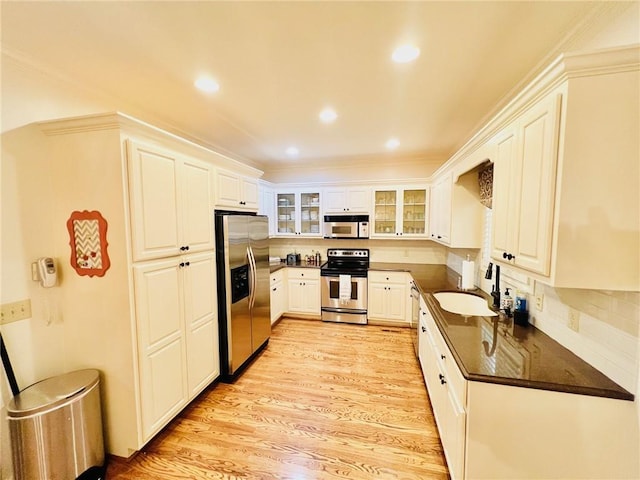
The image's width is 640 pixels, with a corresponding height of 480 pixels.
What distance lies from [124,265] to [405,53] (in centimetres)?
228

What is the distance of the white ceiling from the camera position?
1.32 metres

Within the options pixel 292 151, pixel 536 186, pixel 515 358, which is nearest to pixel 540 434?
pixel 515 358

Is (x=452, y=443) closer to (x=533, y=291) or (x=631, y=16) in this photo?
(x=533, y=291)

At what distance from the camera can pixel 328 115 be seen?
262cm

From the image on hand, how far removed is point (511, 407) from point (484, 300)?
1.40 metres

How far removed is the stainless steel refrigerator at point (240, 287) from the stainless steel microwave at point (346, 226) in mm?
1431

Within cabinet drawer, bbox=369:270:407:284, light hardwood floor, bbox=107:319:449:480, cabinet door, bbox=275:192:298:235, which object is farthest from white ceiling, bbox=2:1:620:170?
light hardwood floor, bbox=107:319:449:480

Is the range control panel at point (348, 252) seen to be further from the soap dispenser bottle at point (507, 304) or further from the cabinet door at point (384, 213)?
the soap dispenser bottle at point (507, 304)

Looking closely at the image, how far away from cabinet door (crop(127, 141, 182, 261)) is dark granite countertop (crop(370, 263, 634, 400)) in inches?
82.4

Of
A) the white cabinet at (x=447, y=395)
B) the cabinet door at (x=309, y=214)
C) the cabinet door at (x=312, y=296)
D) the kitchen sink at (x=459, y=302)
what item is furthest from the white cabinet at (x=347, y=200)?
the white cabinet at (x=447, y=395)

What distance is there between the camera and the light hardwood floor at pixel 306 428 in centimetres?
175

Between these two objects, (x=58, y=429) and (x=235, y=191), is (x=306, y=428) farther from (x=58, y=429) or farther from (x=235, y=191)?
(x=235, y=191)

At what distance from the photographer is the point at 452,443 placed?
1.52 meters

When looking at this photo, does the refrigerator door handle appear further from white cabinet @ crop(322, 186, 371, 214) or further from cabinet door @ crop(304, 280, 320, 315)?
white cabinet @ crop(322, 186, 371, 214)
